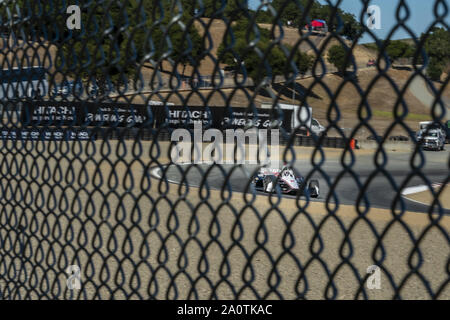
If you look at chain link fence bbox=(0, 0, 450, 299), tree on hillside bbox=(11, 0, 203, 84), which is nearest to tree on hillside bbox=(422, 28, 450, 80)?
chain link fence bbox=(0, 0, 450, 299)

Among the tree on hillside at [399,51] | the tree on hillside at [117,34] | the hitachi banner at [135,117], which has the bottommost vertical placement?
the hitachi banner at [135,117]

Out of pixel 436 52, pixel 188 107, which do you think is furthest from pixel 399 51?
pixel 188 107

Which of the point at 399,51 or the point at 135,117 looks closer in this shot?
the point at 399,51

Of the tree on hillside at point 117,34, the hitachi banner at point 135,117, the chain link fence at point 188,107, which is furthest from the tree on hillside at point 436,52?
the tree on hillside at point 117,34

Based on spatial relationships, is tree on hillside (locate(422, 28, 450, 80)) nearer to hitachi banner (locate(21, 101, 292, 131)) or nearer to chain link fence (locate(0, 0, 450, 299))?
chain link fence (locate(0, 0, 450, 299))

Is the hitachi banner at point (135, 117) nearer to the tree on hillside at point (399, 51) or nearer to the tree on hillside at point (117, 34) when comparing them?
the tree on hillside at point (117, 34)

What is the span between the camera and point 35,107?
304cm

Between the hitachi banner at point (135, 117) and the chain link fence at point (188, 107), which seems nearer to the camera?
the chain link fence at point (188, 107)

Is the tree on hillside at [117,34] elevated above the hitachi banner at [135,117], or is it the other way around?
the tree on hillside at [117,34]

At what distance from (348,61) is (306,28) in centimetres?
26

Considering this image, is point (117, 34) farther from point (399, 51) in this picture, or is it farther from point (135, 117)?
point (399, 51)

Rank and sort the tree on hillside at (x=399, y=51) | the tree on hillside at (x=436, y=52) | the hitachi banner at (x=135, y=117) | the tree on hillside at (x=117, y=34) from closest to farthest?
the tree on hillside at (x=399, y=51) < the tree on hillside at (x=436, y=52) < the hitachi banner at (x=135, y=117) < the tree on hillside at (x=117, y=34)
